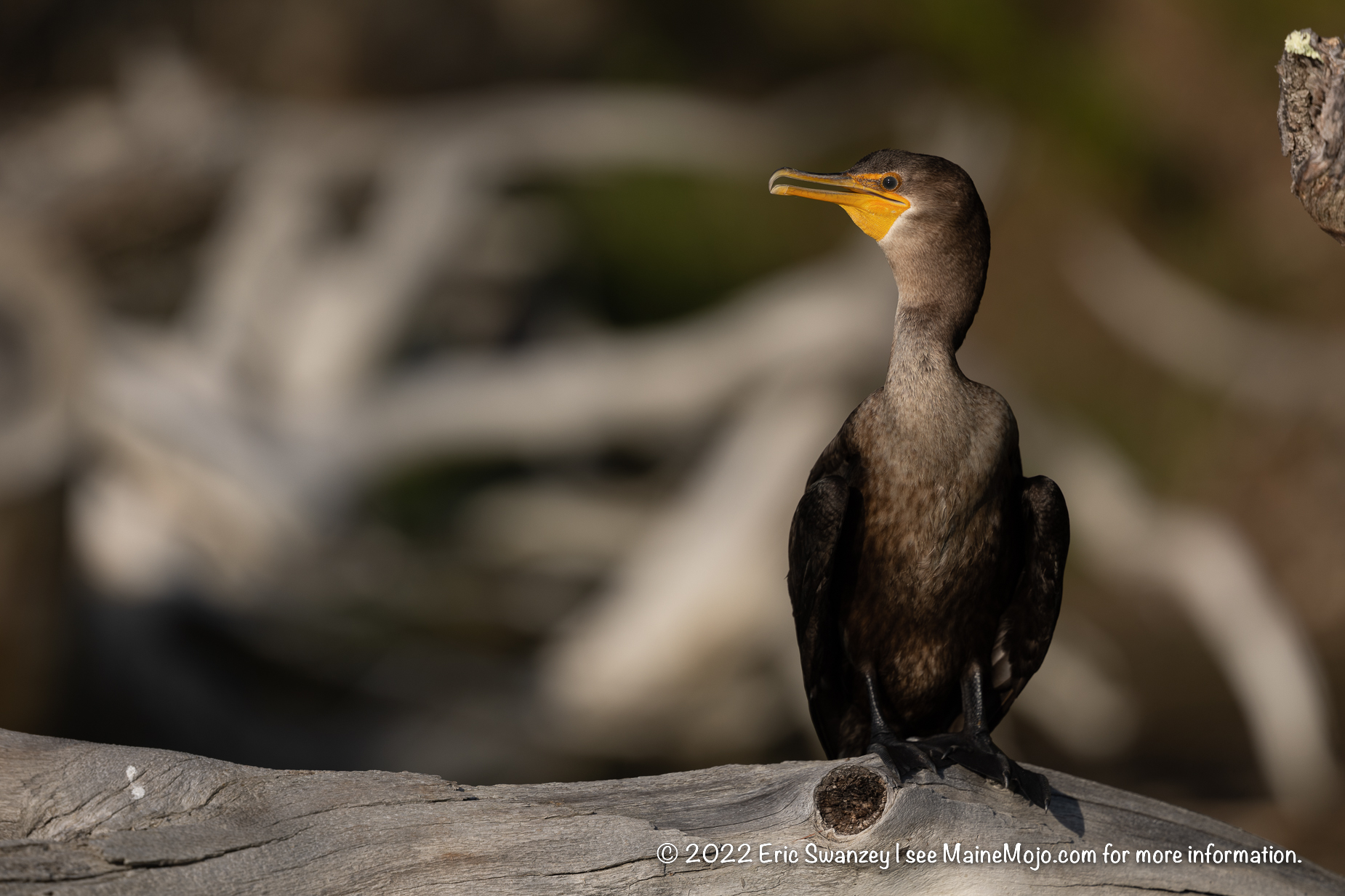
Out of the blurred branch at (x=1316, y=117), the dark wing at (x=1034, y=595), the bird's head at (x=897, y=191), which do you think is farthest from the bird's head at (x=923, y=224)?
the blurred branch at (x=1316, y=117)

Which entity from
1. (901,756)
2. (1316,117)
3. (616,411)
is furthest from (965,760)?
(616,411)

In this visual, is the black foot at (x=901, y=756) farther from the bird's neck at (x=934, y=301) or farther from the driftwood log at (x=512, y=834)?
the bird's neck at (x=934, y=301)

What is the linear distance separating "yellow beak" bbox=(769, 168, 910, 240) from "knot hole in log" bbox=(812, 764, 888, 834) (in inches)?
43.5

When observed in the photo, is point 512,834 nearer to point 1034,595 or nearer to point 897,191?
point 1034,595

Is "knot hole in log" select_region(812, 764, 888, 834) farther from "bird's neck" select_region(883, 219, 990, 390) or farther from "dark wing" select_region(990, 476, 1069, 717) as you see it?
"bird's neck" select_region(883, 219, 990, 390)

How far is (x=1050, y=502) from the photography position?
2.46 m

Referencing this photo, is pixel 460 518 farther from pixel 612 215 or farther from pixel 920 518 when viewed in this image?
pixel 920 518

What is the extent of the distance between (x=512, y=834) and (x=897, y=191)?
1.49 meters

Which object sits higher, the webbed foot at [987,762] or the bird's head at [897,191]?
the bird's head at [897,191]

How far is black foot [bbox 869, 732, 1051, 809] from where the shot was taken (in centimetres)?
224

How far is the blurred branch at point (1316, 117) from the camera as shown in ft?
6.05

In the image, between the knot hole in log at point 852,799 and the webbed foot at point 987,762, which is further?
the webbed foot at point 987,762

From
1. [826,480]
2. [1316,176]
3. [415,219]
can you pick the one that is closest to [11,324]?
[415,219]

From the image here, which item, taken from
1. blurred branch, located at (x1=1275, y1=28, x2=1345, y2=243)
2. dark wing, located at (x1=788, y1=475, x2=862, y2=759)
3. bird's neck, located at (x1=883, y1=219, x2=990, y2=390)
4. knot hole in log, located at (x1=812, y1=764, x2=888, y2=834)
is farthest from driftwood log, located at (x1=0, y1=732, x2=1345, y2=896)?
blurred branch, located at (x1=1275, y1=28, x2=1345, y2=243)
